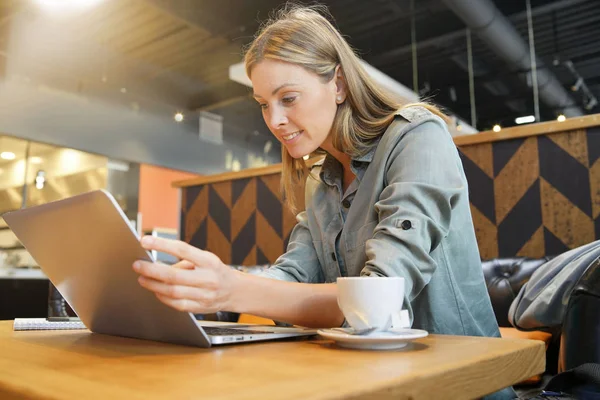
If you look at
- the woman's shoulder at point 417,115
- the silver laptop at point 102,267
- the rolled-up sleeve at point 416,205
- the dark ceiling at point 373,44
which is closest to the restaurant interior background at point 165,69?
the dark ceiling at point 373,44

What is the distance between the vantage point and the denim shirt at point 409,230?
0.92 meters

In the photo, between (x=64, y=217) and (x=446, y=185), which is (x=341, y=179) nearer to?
(x=446, y=185)

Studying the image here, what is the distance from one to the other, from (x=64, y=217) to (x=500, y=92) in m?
5.48

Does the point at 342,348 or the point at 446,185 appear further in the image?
the point at 446,185

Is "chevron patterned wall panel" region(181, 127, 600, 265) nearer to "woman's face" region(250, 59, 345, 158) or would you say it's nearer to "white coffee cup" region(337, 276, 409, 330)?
"woman's face" region(250, 59, 345, 158)

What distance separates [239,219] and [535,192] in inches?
71.3

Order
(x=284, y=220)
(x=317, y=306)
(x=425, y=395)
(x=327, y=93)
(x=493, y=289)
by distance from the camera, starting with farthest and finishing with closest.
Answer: (x=284, y=220) → (x=493, y=289) → (x=327, y=93) → (x=317, y=306) → (x=425, y=395)

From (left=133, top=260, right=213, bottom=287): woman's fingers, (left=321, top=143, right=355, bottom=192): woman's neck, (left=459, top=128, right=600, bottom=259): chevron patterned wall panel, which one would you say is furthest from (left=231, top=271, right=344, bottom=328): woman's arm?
(left=459, top=128, right=600, bottom=259): chevron patterned wall panel

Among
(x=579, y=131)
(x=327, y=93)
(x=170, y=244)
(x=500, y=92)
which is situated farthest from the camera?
(x=500, y=92)

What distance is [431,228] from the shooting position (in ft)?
A: 3.12

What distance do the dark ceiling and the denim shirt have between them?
3680 millimetres

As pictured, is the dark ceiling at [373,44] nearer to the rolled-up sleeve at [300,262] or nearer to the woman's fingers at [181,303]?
the rolled-up sleeve at [300,262]

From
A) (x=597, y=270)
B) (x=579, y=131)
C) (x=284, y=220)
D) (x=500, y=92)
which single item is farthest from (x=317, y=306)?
(x=500, y=92)

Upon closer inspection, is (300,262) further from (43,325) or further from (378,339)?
(378,339)
